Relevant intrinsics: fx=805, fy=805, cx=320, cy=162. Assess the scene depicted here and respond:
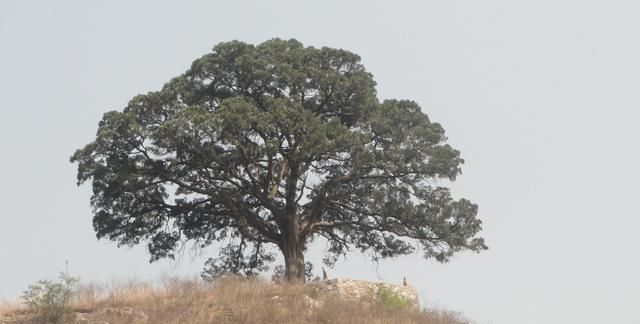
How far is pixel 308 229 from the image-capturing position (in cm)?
2961

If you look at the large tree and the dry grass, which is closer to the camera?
the dry grass

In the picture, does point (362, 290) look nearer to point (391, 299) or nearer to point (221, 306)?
point (391, 299)

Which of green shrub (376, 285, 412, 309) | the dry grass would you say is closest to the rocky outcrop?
green shrub (376, 285, 412, 309)

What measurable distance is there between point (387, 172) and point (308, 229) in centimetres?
370

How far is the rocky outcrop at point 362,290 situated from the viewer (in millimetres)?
22453

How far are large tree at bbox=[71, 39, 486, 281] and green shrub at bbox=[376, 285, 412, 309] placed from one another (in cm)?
522

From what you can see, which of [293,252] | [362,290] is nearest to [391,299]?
[362,290]

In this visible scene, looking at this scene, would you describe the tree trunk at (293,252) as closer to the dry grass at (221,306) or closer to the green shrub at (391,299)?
the green shrub at (391,299)

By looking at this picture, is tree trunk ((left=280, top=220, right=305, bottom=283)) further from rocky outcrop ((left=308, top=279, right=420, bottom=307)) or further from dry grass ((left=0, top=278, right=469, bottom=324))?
dry grass ((left=0, top=278, right=469, bottom=324))

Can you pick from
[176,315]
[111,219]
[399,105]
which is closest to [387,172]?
[399,105]

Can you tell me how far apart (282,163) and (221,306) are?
10.3 meters

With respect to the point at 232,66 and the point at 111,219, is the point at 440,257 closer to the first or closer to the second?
the point at 232,66

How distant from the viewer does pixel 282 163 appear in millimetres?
28734

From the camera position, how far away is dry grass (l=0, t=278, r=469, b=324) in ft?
60.1
